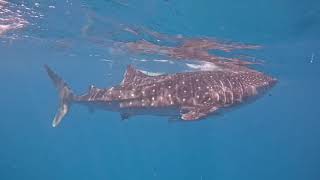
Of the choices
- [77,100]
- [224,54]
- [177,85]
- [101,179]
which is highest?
[224,54]

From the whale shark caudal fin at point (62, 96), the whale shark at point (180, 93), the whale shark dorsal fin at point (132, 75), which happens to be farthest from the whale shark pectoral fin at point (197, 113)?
the whale shark caudal fin at point (62, 96)

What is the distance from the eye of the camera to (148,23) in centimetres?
1948

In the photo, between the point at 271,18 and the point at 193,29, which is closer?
the point at 271,18

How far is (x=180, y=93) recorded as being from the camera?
14102 millimetres

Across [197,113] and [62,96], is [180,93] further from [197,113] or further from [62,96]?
[62,96]

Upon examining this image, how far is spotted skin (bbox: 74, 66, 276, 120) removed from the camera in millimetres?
13625

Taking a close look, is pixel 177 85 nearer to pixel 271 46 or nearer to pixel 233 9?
pixel 233 9

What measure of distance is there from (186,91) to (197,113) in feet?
5.42

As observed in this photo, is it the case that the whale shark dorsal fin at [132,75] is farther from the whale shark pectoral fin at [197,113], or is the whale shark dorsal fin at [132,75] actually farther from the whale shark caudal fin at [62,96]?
the whale shark pectoral fin at [197,113]

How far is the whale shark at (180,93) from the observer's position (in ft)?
44.8

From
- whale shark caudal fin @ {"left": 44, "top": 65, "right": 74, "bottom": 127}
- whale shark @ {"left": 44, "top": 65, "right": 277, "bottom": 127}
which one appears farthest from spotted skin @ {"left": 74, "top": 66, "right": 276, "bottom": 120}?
whale shark caudal fin @ {"left": 44, "top": 65, "right": 74, "bottom": 127}

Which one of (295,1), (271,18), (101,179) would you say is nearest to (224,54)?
(271,18)

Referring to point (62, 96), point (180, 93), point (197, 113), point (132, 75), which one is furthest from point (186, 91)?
point (62, 96)

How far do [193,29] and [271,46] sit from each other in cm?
566
